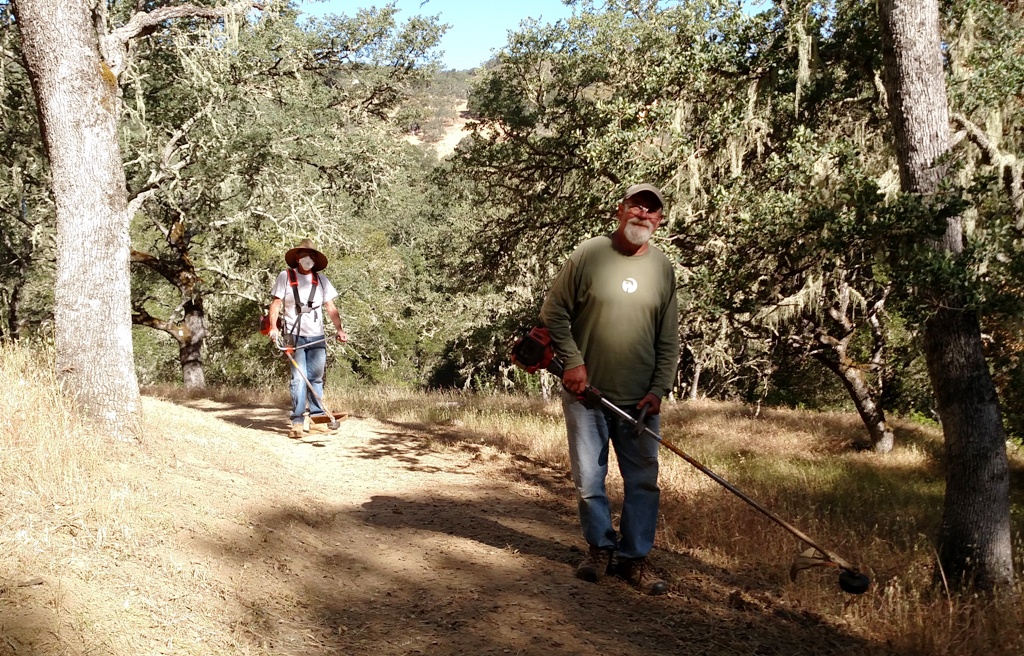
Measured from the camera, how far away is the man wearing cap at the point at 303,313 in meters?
8.58

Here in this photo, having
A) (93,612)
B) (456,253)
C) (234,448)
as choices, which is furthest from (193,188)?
(93,612)

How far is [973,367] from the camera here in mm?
5277

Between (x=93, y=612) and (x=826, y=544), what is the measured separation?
186 inches

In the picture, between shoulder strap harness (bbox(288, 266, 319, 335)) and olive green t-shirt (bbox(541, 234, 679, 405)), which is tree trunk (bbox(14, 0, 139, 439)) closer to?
shoulder strap harness (bbox(288, 266, 319, 335))

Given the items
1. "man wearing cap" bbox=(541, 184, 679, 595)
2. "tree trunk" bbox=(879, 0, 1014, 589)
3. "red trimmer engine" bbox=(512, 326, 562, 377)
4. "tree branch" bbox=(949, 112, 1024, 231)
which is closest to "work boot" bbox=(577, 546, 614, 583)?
"man wearing cap" bbox=(541, 184, 679, 595)

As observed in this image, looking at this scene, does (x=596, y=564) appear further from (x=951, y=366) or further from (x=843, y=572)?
(x=951, y=366)

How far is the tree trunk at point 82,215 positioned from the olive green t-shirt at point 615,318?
3.40 m

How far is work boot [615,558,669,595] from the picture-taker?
172 inches

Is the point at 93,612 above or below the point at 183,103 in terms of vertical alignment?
below

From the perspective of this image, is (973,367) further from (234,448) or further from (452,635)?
(234,448)

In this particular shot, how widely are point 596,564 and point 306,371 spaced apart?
198 inches

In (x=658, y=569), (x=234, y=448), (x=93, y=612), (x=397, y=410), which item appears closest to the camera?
(x=93, y=612)

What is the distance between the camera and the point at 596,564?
459cm

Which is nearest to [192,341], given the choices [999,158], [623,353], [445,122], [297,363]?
[297,363]
